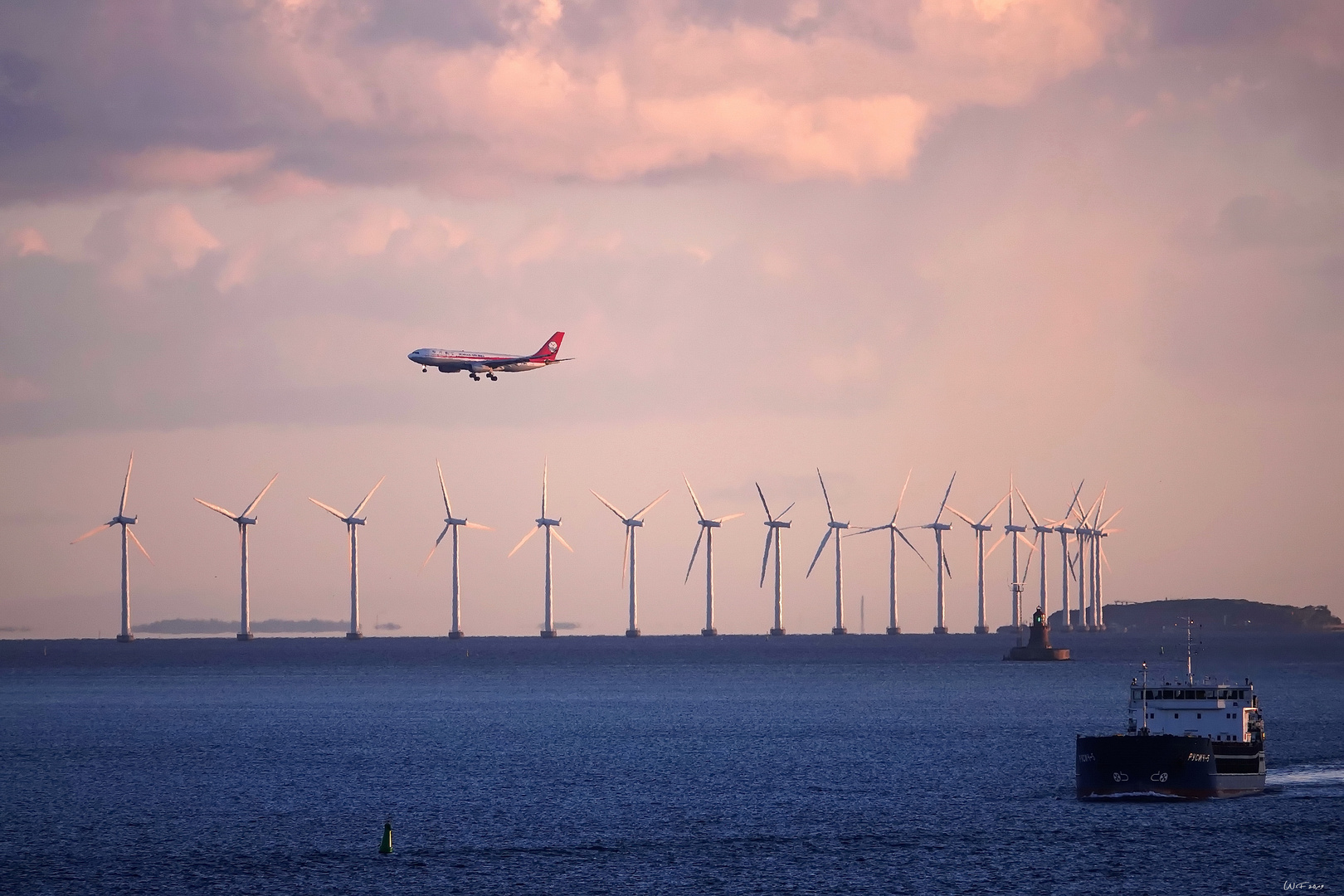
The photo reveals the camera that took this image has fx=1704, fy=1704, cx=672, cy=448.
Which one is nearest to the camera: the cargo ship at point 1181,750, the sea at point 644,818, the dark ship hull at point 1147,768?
the sea at point 644,818

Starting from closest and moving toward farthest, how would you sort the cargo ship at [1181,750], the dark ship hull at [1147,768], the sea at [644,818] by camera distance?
the sea at [644,818]
the dark ship hull at [1147,768]
the cargo ship at [1181,750]

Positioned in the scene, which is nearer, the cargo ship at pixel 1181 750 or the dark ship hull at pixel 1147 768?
the dark ship hull at pixel 1147 768

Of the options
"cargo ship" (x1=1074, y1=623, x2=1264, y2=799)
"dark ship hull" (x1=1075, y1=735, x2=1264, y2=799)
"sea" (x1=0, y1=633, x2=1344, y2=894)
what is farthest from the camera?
"cargo ship" (x1=1074, y1=623, x2=1264, y2=799)

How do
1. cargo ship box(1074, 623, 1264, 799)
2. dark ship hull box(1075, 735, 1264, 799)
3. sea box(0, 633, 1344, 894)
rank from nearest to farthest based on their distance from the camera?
sea box(0, 633, 1344, 894)
dark ship hull box(1075, 735, 1264, 799)
cargo ship box(1074, 623, 1264, 799)

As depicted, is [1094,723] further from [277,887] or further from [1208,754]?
[277,887]

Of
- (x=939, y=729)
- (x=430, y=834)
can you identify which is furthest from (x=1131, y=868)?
(x=939, y=729)

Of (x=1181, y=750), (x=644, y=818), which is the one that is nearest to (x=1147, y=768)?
(x=1181, y=750)
